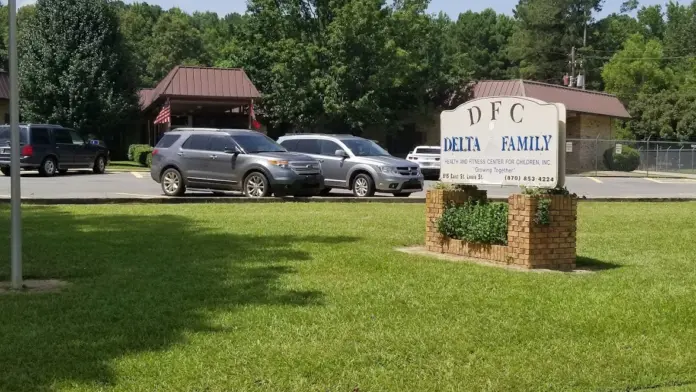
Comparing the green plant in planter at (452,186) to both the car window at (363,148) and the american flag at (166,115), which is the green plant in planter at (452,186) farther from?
the american flag at (166,115)

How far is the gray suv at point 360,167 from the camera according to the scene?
65.3 feet

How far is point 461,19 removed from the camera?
90938 millimetres

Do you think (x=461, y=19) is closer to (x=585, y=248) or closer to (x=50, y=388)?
(x=585, y=248)

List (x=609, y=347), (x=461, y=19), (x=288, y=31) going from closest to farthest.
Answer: (x=609, y=347) < (x=288, y=31) < (x=461, y=19)

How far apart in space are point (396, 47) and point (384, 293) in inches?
1418

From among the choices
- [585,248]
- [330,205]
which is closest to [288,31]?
[330,205]

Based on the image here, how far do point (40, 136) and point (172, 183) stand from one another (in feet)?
34.1

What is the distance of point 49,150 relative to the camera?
27.4 metres

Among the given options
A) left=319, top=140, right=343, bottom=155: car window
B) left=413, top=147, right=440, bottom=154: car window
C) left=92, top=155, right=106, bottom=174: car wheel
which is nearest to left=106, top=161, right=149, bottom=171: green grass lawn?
left=92, top=155, right=106, bottom=174: car wheel

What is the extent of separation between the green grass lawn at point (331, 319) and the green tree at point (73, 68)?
3053cm

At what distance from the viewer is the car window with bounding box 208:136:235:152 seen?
1873 centimetres

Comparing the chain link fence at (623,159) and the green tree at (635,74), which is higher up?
the green tree at (635,74)

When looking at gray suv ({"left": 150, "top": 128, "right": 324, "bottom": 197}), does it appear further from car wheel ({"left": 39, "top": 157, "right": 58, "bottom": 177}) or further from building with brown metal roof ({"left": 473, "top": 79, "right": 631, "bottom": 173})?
building with brown metal roof ({"left": 473, "top": 79, "right": 631, "bottom": 173})

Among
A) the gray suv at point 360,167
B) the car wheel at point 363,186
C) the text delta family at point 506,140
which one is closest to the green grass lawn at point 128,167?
the gray suv at point 360,167
